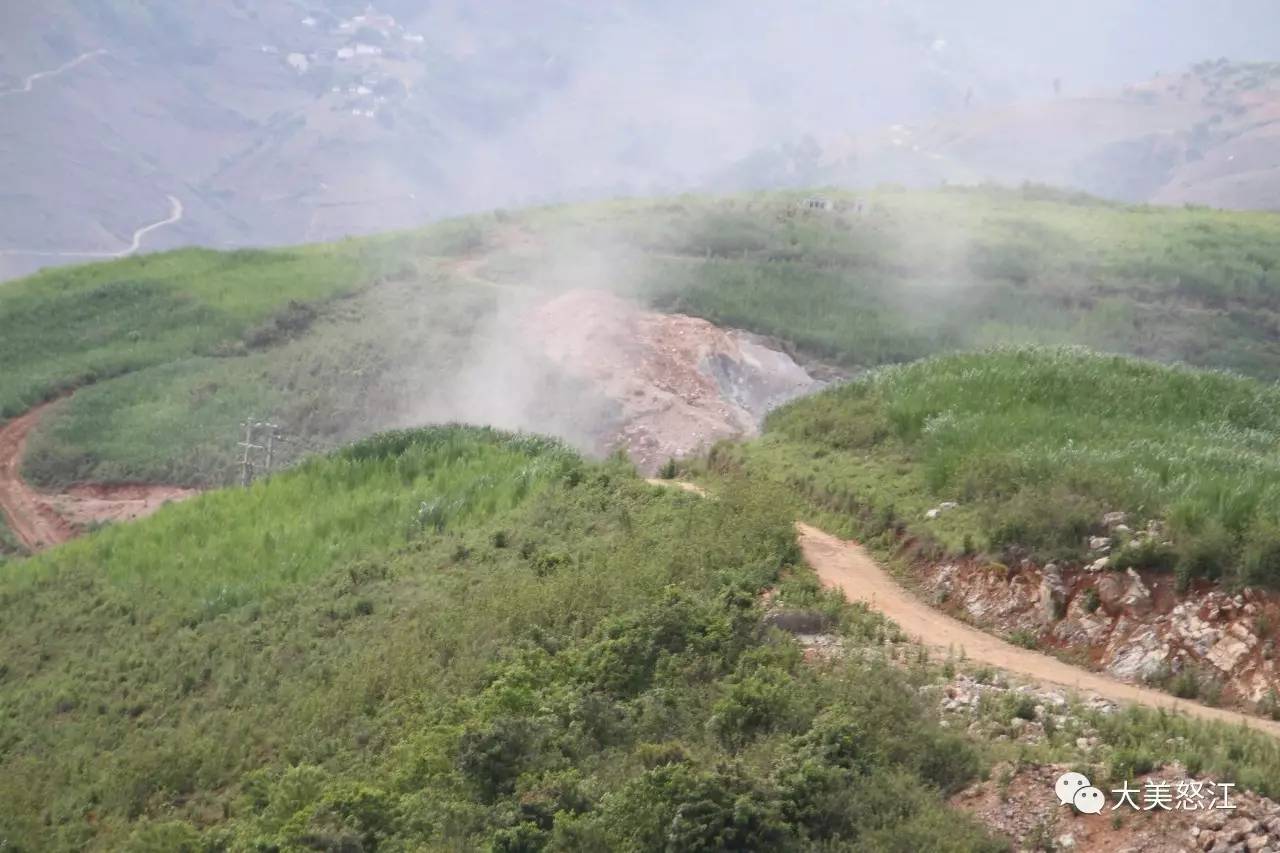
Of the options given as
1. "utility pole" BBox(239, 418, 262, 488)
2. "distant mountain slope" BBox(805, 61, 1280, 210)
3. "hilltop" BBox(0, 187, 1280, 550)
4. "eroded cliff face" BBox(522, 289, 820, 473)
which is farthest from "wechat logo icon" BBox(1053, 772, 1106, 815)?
"distant mountain slope" BBox(805, 61, 1280, 210)

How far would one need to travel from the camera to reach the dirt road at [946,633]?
9.62 meters

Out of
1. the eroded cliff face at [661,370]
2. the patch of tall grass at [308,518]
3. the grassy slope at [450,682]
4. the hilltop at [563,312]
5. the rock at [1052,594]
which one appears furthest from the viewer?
the hilltop at [563,312]

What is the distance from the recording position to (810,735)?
874 cm

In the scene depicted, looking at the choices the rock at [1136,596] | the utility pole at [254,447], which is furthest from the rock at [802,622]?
the utility pole at [254,447]

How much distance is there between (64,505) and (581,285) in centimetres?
1259

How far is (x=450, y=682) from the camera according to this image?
12344 millimetres

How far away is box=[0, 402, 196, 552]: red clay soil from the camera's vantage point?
88.0ft

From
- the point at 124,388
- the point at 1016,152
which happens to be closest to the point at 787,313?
the point at 124,388

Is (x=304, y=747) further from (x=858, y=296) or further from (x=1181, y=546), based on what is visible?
(x=858, y=296)

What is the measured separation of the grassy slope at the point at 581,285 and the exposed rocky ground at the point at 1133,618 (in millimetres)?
19169

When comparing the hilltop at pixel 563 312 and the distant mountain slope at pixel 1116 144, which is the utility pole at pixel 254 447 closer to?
the hilltop at pixel 563 312

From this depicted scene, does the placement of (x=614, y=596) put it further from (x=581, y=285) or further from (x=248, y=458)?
(x=581, y=285)

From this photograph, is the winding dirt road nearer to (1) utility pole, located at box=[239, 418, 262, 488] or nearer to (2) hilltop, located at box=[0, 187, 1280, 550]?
(2) hilltop, located at box=[0, 187, 1280, 550]

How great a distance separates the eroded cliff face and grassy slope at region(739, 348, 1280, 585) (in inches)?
254
